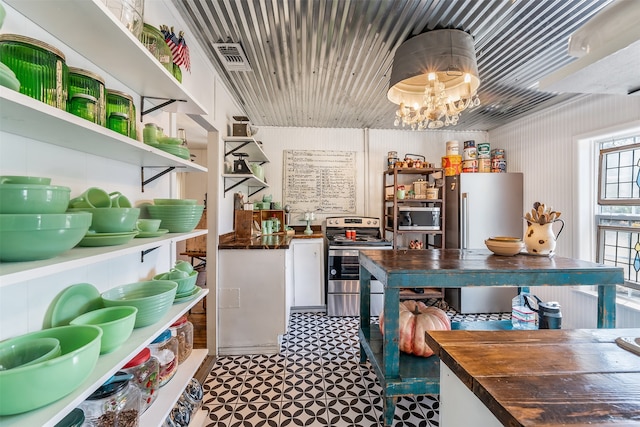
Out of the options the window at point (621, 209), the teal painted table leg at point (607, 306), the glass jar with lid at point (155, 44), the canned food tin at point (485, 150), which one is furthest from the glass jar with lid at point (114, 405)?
the canned food tin at point (485, 150)

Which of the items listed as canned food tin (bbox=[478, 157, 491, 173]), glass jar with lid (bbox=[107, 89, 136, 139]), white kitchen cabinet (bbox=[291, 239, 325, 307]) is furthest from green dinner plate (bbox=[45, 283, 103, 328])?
canned food tin (bbox=[478, 157, 491, 173])

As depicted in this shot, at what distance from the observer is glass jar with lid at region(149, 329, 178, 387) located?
1.27m

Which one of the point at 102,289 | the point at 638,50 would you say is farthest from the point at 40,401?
the point at 638,50

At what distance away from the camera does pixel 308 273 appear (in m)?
3.39

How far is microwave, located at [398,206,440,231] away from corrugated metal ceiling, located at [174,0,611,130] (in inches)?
56.7

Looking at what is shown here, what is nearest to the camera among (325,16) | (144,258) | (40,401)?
(40,401)

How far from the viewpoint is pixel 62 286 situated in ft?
3.08

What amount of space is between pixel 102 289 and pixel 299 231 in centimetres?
296

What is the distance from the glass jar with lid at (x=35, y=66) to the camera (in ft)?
2.19

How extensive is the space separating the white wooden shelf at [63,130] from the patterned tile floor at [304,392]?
1.61 m

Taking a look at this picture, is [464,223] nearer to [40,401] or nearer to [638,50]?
[638,50]

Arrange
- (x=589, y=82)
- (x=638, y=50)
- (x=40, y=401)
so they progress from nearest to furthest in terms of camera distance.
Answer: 1. (x=40, y=401)
2. (x=638, y=50)
3. (x=589, y=82)

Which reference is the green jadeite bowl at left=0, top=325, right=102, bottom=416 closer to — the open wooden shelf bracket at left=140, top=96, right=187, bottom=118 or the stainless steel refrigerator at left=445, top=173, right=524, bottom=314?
the open wooden shelf bracket at left=140, top=96, right=187, bottom=118

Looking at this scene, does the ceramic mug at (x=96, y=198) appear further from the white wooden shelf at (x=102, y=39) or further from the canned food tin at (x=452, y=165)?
the canned food tin at (x=452, y=165)
